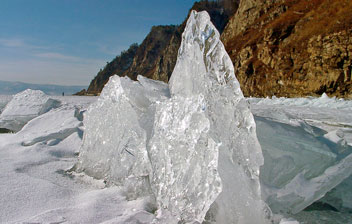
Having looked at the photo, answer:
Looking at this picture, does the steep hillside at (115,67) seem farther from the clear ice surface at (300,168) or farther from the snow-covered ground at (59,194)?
the clear ice surface at (300,168)

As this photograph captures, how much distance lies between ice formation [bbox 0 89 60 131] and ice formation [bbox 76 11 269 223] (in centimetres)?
322

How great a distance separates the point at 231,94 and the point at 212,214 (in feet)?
2.18

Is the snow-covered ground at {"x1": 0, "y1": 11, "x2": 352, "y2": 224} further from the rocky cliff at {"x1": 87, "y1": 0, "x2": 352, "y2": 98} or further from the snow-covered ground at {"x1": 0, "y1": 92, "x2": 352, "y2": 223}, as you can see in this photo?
the rocky cliff at {"x1": 87, "y1": 0, "x2": 352, "y2": 98}

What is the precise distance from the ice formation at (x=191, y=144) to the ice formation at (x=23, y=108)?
3225mm

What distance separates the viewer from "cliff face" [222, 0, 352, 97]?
13250 mm

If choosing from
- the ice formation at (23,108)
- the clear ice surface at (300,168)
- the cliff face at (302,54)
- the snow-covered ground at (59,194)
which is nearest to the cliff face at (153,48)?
the cliff face at (302,54)

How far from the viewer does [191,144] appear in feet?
4.09

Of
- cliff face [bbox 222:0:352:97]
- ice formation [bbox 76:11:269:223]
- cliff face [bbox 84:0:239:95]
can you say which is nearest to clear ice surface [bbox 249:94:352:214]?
ice formation [bbox 76:11:269:223]

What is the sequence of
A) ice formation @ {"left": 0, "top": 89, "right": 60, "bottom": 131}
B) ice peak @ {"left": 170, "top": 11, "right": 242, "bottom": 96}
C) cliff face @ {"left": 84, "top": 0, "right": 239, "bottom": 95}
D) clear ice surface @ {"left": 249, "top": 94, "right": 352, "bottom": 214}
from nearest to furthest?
clear ice surface @ {"left": 249, "top": 94, "right": 352, "bottom": 214}
ice peak @ {"left": 170, "top": 11, "right": 242, "bottom": 96}
ice formation @ {"left": 0, "top": 89, "right": 60, "bottom": 131}
cliff face @ {"left": 84, "top": 0, "right": 239, "bottom": 95}

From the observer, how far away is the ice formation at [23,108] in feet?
14.5

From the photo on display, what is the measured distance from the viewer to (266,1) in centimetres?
2795

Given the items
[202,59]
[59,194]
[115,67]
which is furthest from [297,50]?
[115,67]

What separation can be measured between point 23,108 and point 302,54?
15796mm

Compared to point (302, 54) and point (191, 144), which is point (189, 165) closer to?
point (191, 144)
